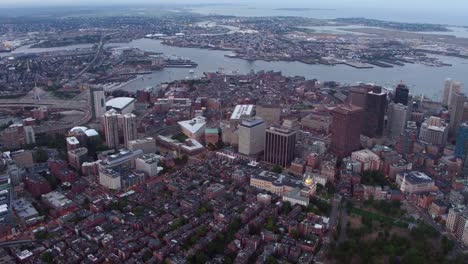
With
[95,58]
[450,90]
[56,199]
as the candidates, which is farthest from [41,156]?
[95,58]

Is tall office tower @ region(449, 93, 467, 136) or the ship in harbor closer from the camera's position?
tall office tower @ region(449, 93, 467, 136)

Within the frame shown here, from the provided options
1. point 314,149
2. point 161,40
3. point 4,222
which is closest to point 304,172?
point 314,149

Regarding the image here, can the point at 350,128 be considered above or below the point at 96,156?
above

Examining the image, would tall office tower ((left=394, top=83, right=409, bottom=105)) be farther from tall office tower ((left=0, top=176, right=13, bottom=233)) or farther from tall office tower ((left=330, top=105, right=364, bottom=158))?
tall office tower ((left=0, top=176, right=13, bottom=233))

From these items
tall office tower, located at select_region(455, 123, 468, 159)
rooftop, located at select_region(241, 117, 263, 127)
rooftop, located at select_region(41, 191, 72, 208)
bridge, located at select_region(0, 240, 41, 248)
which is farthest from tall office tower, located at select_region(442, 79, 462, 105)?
bridge, located at select_region(0, 240, 41, 248)

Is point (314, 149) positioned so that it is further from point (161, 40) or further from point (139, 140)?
point (161, 40)

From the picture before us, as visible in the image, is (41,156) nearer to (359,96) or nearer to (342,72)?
(359,96)
